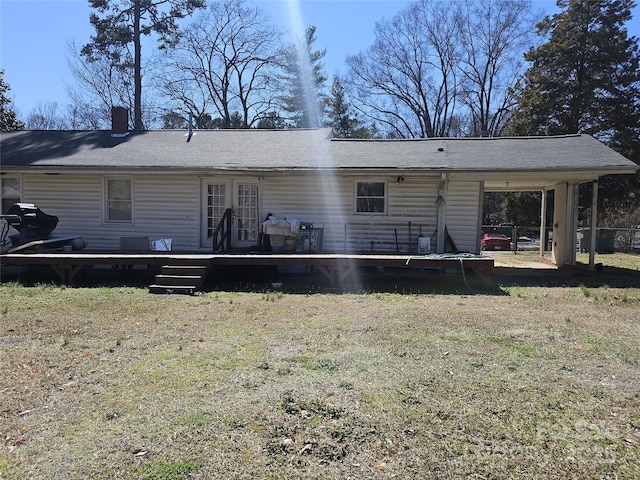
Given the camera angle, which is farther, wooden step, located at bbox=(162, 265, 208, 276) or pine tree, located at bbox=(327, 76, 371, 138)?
pine tree, located at bbox=(327, 76, 371, 138)

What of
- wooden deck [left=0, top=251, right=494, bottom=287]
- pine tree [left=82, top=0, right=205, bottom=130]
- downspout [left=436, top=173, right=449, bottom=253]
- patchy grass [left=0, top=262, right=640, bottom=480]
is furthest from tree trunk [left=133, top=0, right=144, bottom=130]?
patchy grass [left=0, top=262, right=640, bottom=480]

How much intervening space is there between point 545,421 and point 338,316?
11.9ft

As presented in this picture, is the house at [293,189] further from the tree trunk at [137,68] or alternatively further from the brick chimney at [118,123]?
the tree trunk at [137,68]

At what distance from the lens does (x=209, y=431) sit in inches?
118

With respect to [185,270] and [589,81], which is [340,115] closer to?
[589,81]

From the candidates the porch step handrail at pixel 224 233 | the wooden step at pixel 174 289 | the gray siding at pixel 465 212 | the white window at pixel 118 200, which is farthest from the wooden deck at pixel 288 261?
the white window at pixel 118 200

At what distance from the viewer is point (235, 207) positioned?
11.9 m

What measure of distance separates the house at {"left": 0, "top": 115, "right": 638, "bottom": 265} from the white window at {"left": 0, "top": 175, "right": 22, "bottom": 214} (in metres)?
0.03

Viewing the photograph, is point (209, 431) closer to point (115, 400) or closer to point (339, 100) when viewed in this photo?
point (115, 400)

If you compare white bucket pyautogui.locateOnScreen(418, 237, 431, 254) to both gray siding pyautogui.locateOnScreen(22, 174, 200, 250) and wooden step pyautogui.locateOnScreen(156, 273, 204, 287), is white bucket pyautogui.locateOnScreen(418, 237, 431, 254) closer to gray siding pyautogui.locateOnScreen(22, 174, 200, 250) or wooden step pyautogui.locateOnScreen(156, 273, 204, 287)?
wooden step pyautogui.locateOnScreen(156, 273, 204, 287)

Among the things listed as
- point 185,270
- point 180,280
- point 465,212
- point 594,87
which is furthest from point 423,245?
point 594,87

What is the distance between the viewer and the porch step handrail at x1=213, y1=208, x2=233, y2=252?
11.3 m

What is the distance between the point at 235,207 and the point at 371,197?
3.63 meters

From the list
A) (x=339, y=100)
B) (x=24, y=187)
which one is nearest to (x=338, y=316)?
(x=24, y=187)
